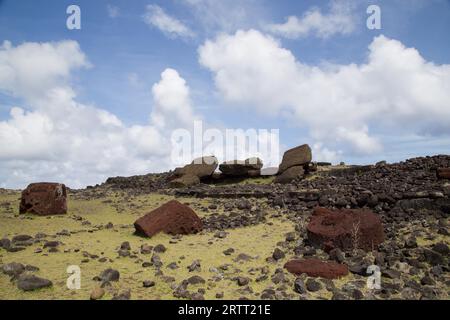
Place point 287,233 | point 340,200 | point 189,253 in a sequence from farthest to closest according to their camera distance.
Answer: point 340,200, point 287,233, point 189,253

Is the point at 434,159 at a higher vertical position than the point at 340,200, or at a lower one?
higher

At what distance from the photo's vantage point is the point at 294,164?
60.6ft

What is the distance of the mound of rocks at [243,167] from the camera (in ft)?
67.4

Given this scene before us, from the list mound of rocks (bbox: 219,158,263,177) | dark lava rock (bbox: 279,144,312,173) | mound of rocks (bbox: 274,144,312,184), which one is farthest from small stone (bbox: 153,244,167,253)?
mound of rocks (bbox: 219,158,263,177)

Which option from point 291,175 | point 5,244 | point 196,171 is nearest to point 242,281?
point 5,244

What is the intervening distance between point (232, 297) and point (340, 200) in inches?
249

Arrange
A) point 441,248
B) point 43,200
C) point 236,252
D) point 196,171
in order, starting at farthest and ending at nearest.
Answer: point 196,171
point 43,200
point 236,252
point 441,248

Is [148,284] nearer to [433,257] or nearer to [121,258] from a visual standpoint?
[121,258]

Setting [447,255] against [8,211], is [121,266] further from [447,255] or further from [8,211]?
[8,211]

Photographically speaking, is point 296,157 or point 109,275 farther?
point 296,157

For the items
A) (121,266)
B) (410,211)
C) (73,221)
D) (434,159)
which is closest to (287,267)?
(121,266)

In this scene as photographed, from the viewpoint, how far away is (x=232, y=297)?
200 inches

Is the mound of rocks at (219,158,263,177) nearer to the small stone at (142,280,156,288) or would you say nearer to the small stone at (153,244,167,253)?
the small stone at (153,244,167,253)

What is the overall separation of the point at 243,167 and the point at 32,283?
16.1 m
